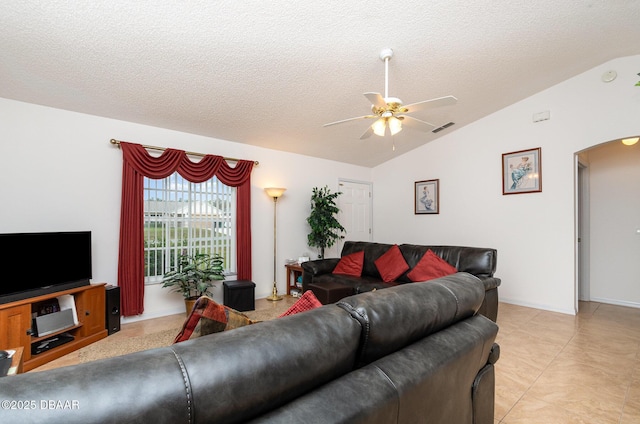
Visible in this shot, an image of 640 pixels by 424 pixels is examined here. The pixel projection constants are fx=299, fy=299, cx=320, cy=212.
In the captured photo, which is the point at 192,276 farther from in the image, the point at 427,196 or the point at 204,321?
the point at 427,196

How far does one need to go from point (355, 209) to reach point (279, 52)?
3.83 meters

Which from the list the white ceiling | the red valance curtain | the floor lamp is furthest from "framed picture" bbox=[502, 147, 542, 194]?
the red valance curtain

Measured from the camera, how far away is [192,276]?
366cm

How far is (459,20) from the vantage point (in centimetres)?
259

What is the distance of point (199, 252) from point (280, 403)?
148 inches

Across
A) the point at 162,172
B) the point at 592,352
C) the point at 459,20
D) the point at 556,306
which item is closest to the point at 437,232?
the point at 556,306

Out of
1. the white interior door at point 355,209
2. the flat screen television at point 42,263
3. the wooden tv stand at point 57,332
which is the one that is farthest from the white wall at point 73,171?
the white interior door at point 355,209

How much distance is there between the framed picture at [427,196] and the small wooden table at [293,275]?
2483 mm

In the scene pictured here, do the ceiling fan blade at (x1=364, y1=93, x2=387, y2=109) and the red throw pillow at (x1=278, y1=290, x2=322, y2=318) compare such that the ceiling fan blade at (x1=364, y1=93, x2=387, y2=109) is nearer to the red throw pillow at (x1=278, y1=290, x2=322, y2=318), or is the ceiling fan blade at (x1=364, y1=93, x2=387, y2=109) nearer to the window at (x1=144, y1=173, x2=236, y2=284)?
the red throw pillow at (x1=278, y1=290, x2=322, y2=318)

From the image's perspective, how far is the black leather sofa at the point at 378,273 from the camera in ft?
10.4

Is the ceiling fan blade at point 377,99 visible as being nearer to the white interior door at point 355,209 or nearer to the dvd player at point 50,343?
the white interior door at point 355,209

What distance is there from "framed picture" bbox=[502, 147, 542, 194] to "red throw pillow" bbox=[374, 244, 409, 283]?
2012 millimetres

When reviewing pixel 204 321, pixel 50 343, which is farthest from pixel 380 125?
pixel 50 343

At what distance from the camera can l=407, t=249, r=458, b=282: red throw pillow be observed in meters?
3.49
